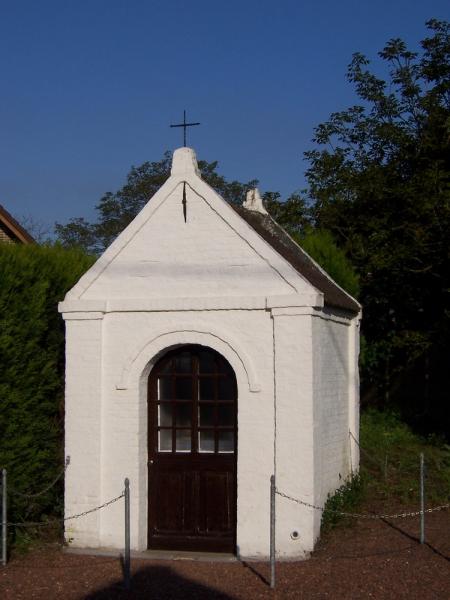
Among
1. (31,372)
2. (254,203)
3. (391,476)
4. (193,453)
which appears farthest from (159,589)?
(254,203)

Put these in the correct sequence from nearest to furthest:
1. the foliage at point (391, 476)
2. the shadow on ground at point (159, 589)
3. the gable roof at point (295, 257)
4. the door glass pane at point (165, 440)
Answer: the shadow on ground at point (159, 589), the door glass pane at point (165, 440), the gable roof at point (295, 257), the foliage at point (391, 476)

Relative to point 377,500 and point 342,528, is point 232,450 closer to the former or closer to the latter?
point 342,528

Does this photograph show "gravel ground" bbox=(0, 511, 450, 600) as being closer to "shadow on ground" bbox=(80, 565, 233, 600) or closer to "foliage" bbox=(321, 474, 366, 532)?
"shadow on ground" bbox=(80, 565, 233, 600)

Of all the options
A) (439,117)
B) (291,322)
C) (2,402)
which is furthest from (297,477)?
(439,117)

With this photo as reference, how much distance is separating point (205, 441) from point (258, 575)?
196 centimetres

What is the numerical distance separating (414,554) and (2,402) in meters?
5.16

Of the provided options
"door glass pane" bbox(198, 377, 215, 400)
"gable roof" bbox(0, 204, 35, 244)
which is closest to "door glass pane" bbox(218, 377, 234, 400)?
"door glass pane" bbox(198, 377, 215, 400)

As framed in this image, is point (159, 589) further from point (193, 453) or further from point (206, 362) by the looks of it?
point (206, 362)

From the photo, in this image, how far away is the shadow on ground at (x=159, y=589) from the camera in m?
8.81

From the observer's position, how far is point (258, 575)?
9.60 meters

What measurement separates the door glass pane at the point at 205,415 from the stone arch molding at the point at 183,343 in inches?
26.2

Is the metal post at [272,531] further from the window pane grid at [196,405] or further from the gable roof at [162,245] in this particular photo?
the gable roof at [162,245]

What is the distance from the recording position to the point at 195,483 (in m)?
10.9

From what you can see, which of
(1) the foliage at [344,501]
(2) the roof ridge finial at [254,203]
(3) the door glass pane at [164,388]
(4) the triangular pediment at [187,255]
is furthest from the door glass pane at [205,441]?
(2) the roof ridge finial at [254,203]
